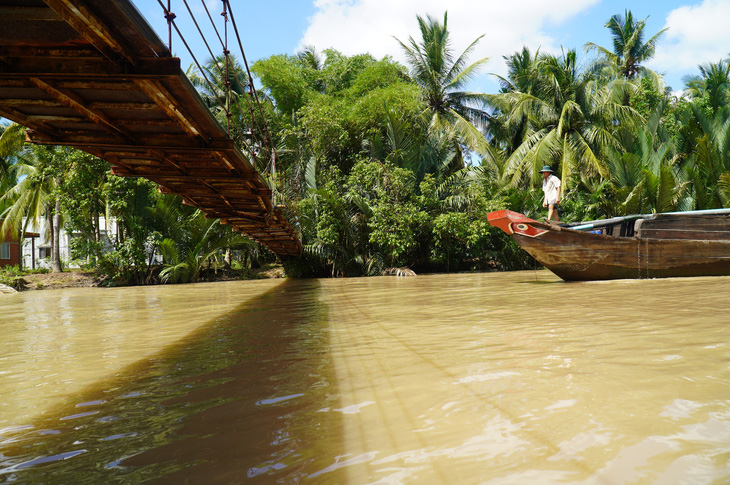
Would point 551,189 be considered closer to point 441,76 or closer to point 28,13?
point 28,13

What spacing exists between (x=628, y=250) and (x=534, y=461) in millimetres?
7518

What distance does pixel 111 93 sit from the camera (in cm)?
370

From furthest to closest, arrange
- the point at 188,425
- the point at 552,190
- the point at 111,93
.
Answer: the point at 552,190, the point at 111,93, the point at 188,425

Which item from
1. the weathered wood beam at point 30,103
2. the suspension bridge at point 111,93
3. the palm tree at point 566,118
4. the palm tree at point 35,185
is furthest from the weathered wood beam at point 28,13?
the palm tree at point 566,118

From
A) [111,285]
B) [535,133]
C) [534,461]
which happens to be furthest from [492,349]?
[535,133]

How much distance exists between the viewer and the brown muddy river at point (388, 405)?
4.24 ft

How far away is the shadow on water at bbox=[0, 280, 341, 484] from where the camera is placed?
4.45ft

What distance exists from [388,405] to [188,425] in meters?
0.73

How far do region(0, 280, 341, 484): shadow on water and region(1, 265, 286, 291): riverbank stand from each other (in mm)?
13945

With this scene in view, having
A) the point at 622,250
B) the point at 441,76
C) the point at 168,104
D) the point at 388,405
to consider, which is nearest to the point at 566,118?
the point at 441,76

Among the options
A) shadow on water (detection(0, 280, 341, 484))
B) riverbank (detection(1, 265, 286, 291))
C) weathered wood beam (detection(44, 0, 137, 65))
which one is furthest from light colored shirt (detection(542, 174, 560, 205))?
riverbank (detection(1, 265, 286, 291))

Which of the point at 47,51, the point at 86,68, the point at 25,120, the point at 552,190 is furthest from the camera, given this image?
the point at 552,190

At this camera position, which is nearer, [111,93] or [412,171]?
[111,93]

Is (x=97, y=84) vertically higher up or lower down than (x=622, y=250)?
higher up
